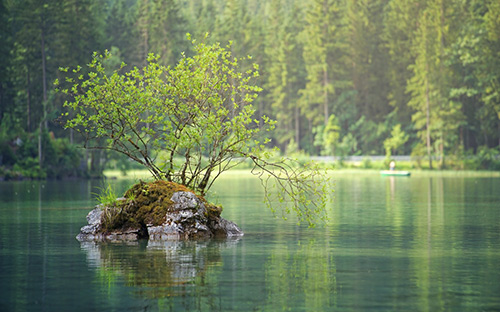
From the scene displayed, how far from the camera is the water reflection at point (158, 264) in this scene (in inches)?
664

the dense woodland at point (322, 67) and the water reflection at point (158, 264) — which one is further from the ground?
the dense woodland at point (322, 67)

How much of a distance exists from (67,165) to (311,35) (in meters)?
61.7

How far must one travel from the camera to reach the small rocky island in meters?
26.2

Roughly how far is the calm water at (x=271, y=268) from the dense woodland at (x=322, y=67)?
5300cm

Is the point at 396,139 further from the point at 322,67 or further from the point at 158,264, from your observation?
the point at 158,264

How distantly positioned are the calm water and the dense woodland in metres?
53.0

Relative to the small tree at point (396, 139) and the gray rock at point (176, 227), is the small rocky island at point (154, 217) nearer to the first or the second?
the gray rock at point (176, 227)

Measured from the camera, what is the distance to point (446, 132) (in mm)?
107812

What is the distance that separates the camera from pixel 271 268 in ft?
63.6

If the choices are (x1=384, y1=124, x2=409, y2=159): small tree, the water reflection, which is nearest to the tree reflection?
the water reflection

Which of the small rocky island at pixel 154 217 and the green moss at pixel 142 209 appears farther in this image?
the green moss at pixel 142 209

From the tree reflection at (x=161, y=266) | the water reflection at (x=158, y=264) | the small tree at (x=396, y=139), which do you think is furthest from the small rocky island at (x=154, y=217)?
the small tree at (x=396, y=139)

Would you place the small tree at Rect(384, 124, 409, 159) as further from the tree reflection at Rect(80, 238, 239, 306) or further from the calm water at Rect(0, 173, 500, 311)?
the tree reflection at Rect(80, 238, 239, 306)

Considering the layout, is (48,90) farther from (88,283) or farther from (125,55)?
(88,283)
